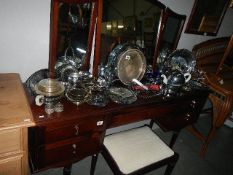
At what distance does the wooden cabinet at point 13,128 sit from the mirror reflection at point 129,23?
30.8 inches

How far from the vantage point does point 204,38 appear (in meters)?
2.60

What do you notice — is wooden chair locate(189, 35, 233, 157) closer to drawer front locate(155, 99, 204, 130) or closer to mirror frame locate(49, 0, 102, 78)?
drawer front locate(155, 99, 204, 130)

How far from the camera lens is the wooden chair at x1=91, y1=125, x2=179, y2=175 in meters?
1.58

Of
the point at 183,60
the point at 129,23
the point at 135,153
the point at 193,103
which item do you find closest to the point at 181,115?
the point at 193,103

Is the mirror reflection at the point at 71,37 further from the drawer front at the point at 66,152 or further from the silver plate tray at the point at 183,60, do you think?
the silver plate tray at the point at 183,60

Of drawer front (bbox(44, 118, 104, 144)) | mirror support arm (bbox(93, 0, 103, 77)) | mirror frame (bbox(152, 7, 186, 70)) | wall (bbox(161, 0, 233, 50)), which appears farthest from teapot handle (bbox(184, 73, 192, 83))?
drawer front (bbox(44, 118, 104, 144))

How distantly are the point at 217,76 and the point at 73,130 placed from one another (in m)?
2.05

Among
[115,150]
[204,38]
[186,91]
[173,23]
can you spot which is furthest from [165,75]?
[204,38]

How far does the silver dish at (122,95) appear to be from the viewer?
1540mm

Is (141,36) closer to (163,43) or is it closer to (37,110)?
(163,43)

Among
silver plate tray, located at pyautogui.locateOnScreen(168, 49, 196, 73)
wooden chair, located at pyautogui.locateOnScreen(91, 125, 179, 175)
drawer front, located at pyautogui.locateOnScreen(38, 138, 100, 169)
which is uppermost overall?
silver plate tray, located at pyautogui.locateOnScreen(168, 49, 196, 73)

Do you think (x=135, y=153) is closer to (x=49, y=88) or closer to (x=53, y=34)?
(x=49, y=88)

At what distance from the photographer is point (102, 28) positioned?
5.31 ft

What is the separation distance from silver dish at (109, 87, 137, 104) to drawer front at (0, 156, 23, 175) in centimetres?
74
